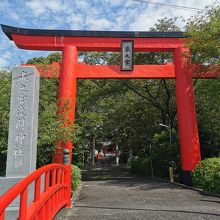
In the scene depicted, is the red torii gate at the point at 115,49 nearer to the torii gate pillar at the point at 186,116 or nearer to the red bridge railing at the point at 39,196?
the torii gate pillar at the point at 186,116

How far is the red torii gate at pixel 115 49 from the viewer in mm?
16984

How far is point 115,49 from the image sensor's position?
1795cm

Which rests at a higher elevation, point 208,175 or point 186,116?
point 186,116

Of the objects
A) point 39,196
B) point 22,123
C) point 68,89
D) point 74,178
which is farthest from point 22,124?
point 68,89

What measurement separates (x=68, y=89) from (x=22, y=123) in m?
→ 8.71

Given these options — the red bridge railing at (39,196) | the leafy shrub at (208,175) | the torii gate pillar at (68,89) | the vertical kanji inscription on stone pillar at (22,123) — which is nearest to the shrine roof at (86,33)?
the torii gate pillar at (68,89)

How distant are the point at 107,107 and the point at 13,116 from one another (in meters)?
25.3

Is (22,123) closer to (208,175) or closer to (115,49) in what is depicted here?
(208,175)

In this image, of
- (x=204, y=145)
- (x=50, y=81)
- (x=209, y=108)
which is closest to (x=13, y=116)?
(x=50, y=81)

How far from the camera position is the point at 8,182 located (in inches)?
291

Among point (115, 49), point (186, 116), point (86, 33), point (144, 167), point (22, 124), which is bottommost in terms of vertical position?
point (144, 167)

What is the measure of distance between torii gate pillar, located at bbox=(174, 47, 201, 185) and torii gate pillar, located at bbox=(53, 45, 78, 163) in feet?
17.4

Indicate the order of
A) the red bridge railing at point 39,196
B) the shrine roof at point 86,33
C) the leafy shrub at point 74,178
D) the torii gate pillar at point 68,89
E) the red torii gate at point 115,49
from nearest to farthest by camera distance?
1. the red bridge railing at point 39,196
2. the leafy shrub at point 74,178
3. the torii gate pillar at point 68,89
4. the red torii gate at point 115,49
5. the shrine roof at point 86,33

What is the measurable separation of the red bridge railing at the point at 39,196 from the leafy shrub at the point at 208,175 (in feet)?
21.2
